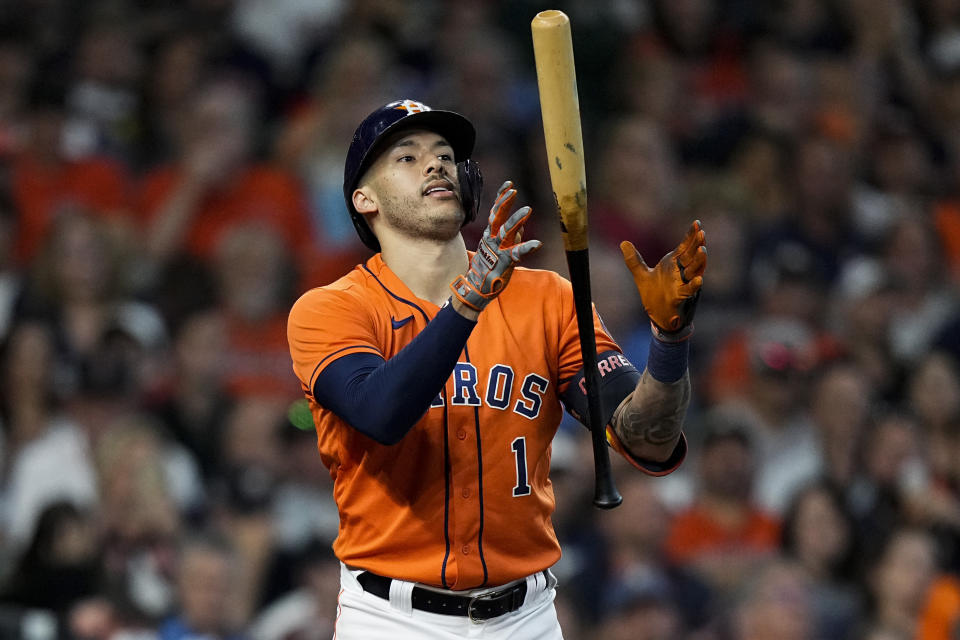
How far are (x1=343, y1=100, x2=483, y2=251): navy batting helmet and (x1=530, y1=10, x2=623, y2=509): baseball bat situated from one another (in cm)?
40

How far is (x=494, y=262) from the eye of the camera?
3.00 m

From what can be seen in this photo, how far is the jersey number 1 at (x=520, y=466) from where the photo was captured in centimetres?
336

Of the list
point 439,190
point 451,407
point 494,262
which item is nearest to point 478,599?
point 451,407

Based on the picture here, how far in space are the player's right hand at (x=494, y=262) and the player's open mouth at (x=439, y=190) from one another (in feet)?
1.57

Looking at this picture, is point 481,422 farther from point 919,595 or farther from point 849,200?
point 849,200

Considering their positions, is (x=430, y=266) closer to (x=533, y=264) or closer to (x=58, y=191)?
(x=533, y=264)

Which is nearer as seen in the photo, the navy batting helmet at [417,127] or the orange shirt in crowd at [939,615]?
the navy batting helmet at [417,127]

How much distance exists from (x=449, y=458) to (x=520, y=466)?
7.0 inches

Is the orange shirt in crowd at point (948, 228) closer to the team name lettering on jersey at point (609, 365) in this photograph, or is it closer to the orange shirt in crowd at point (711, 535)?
the orange shirt in crowd at point (711, 535)

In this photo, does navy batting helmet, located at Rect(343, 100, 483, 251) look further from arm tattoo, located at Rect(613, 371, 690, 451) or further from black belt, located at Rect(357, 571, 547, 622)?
black belt, located at Rect(357, 571, 547, 622)

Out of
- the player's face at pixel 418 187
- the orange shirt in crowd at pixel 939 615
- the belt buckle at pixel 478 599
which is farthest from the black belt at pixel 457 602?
the orange shirt in crowd at pixel 939 615

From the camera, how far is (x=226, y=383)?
258 inches

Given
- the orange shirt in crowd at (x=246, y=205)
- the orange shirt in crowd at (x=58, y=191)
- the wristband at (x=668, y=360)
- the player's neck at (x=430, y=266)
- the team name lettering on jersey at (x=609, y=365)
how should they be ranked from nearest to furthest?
the wristband at (x=668, y=360) < the team name lettering on jersey at (x=609, y=365) < the player's neck at (x=430, y=266) < the orange shirt in crowd at (x=58, y=191) < the orange shirt in crowd at (x=246, y=205)

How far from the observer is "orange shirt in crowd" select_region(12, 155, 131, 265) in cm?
692
